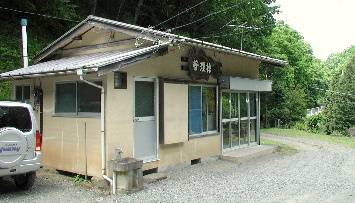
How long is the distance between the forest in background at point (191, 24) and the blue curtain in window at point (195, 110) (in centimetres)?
220

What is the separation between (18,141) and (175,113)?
3.88 m

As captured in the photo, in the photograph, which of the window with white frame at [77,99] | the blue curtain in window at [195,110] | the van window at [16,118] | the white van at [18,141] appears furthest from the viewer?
the blue curtain in window at [195,110]

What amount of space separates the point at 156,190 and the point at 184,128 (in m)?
2.33

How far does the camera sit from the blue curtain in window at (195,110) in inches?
367

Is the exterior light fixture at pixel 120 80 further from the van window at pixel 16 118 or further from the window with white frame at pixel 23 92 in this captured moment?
the window with white frame at pixel 23 92

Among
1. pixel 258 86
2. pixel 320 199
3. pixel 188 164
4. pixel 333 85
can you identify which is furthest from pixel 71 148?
pixel 333 85

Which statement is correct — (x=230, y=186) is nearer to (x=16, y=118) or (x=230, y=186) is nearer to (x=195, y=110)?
(x=195, y=110)

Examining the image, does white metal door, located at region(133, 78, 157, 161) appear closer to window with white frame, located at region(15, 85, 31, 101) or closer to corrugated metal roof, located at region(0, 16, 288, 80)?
corrugated metal roof, located at region(0, 16, 288, 80)

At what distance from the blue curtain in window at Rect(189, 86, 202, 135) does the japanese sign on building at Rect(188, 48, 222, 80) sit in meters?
0.42

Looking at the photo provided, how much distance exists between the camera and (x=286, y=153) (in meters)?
11.9

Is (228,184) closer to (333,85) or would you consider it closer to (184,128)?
(184,128)

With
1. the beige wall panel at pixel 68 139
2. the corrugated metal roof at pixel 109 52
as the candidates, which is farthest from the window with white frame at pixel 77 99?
the corrugated metal roof at pixel 109 52

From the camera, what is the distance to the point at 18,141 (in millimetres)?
5910

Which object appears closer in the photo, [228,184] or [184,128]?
[228,184]
